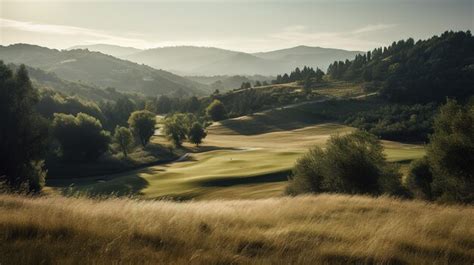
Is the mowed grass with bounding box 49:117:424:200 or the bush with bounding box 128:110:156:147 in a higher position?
the bush with bounding box 128:110:156:147

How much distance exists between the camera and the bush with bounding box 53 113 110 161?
84875 millimetres

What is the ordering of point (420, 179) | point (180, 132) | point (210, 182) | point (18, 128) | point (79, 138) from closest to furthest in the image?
1. point (18, 128)
2. point (420, 179)
3. point (210, 182)
4. point (79, 138)
5. point (180, 132)

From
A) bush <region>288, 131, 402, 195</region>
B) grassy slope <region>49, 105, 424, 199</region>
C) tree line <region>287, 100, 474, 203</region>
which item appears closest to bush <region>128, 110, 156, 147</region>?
grassy slope <region>49, 105, 424, 199</region>

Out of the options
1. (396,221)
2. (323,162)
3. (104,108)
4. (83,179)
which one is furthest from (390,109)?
(396,221)

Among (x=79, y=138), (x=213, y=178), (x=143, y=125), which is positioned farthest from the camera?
(x=143, y=125)

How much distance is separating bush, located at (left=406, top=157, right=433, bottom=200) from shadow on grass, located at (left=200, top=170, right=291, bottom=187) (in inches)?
666

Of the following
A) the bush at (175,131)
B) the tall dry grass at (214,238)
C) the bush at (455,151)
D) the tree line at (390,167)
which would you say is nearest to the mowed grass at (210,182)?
the tree line at (390,167)

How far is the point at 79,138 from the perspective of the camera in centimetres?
8606

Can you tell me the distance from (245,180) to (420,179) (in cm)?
2186

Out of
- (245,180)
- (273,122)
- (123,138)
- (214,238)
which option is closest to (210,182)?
(245,180)

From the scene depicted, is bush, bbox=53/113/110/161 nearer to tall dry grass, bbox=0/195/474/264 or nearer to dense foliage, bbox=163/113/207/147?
dense foliage, bbox=163/113/207/147

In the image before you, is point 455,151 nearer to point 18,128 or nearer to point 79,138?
point 18,128

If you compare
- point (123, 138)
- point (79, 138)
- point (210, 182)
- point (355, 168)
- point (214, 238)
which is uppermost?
point (214, 238)

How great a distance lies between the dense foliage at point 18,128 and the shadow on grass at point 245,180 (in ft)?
Answer: 72.4
